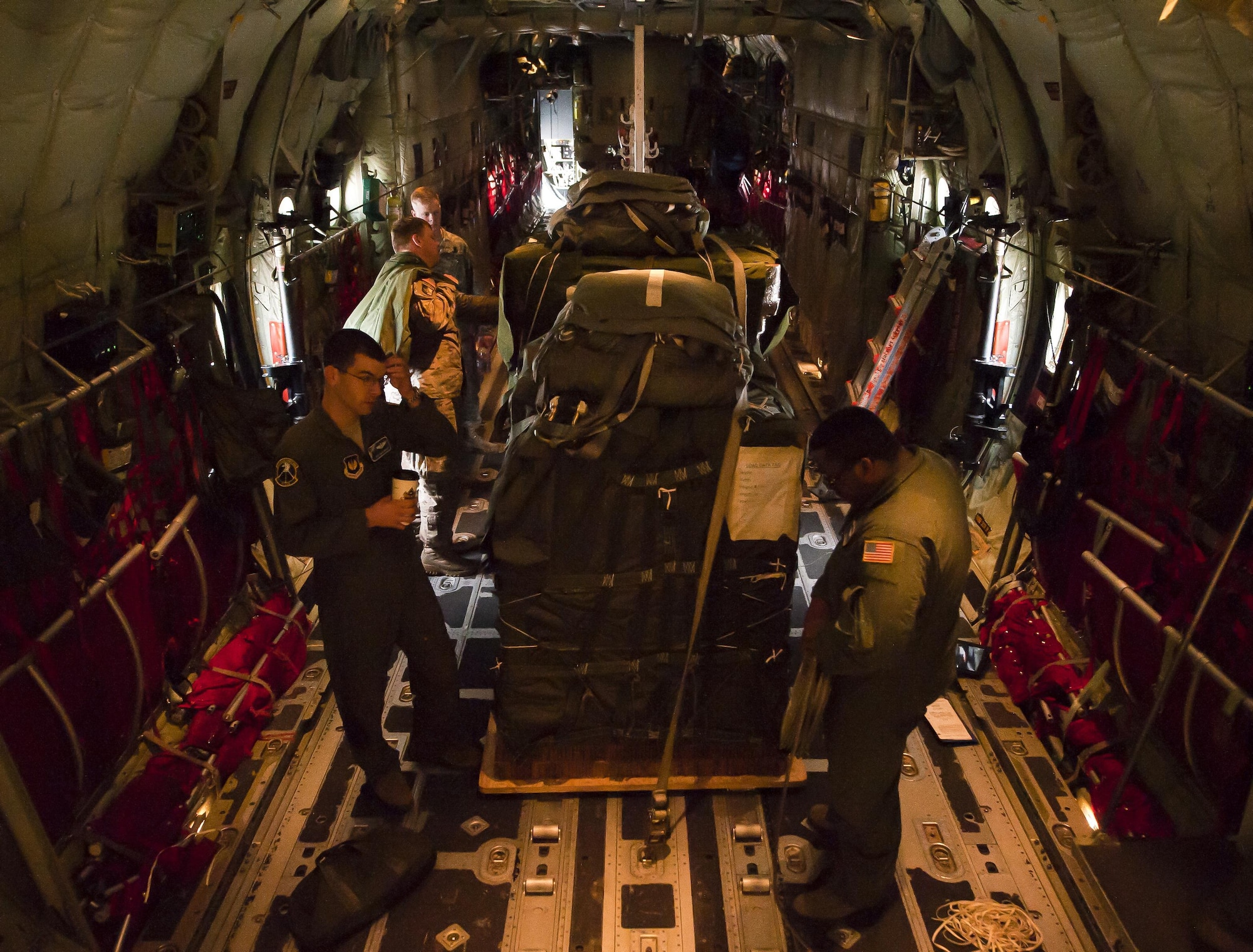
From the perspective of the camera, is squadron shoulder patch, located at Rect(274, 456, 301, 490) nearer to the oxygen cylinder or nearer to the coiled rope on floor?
the coiled rope on floor

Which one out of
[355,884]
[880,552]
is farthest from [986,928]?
[355,884]

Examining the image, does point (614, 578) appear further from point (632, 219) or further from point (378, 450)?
point (632, 219)

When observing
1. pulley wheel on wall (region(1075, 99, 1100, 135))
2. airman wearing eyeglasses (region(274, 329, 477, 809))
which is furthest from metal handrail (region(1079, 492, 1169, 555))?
airman wearing eyeglasses (region(274, 329, 477, 809))

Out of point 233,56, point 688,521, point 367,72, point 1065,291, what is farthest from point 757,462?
point 367,72

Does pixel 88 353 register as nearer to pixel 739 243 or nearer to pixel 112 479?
pixel 112 479

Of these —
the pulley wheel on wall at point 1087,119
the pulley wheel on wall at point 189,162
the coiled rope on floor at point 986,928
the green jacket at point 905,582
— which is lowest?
the coiled rope on floor at point 986,928

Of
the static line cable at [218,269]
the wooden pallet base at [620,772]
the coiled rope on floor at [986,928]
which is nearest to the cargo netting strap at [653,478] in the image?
the wooden pallet base at [620,772]

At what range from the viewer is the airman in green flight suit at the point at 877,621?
8.51 ft

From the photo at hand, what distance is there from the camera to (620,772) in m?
3.66

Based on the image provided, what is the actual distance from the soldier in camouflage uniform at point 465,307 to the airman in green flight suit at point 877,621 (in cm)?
274

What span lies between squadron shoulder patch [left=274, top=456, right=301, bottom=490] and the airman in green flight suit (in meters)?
1.77

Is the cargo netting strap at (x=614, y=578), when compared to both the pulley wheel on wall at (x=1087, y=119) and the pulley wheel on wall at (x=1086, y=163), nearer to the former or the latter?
the pulley wheel on wall at (x=1086, y=163)

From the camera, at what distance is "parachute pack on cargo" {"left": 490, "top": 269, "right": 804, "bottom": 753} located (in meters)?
3.21

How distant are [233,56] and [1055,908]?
195 inches
